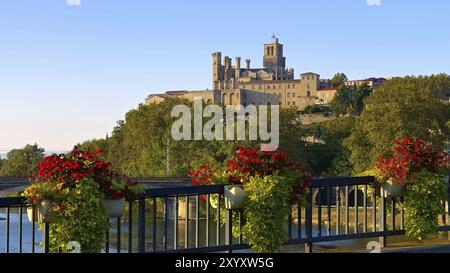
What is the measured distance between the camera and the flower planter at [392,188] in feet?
37.8

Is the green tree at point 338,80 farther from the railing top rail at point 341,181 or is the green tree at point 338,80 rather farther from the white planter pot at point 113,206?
the white planter pot at point 113,206

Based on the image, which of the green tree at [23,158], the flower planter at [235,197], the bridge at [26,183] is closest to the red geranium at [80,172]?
the flower planter at [235,197]

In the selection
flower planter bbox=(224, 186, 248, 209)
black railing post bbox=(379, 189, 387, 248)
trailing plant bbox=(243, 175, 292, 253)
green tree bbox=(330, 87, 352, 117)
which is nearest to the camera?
trailing plant bbox=(243, 175, 292, 253)

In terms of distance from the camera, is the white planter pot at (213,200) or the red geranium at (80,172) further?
the white planter pot at (213,200)

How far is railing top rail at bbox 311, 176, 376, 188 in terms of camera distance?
35.0 ft

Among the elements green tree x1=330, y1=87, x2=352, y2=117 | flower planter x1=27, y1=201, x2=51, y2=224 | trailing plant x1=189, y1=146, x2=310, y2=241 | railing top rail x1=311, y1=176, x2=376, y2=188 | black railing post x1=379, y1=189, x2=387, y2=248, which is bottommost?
black railing post x1=379, y1=189, x2=387, y2=248

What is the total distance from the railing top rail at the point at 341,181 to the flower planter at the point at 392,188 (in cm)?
19

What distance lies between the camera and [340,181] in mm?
10992

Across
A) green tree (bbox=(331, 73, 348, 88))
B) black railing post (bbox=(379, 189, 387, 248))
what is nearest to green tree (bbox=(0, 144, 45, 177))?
green tree (bbox=(331, 73, 348, 88))

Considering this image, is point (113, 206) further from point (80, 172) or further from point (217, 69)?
point (217, 69)

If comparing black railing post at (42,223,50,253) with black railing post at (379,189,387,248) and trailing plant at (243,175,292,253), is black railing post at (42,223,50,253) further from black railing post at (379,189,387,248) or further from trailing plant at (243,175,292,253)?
black railing post at (379,189,387,248)

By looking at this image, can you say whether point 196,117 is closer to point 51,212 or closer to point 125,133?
point 125,133

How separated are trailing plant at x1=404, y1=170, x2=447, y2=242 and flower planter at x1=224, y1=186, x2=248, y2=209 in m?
2.78
